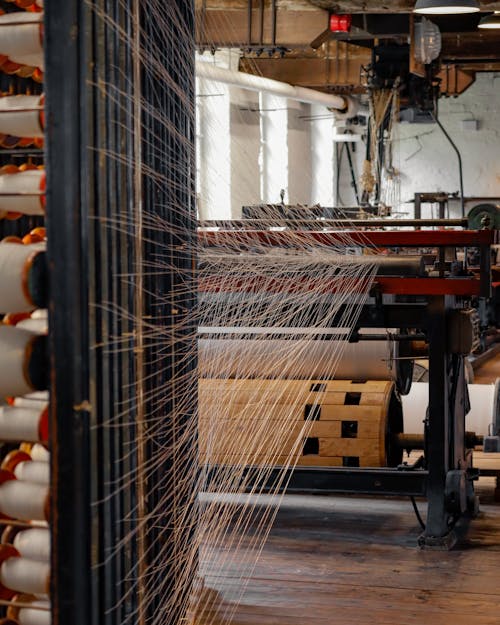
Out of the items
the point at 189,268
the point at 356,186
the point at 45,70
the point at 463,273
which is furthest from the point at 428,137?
the point at 45,70

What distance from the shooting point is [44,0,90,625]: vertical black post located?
5.30 ft

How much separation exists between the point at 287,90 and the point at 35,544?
10083mm

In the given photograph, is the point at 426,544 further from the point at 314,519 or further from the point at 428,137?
the point at 428,137

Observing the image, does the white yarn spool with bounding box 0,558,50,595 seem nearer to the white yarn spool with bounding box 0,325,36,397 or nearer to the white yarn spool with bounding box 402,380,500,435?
the white yarn spool with bounding box 0,325,36,397

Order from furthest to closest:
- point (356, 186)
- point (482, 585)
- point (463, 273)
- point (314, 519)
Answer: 1. point (356, 186)
2. point (463, 273)
3. point (314, 519)
4. point (482, 585)

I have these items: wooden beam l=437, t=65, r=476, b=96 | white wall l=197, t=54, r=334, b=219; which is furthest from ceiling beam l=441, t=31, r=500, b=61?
white wall l=197, t=54, r=334, b=219

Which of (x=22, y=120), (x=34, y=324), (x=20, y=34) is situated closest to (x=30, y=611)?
(x=34, y=324)

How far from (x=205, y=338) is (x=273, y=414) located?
553 mm

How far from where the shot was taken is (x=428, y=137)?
1628cm

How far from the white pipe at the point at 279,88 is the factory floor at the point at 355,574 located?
15.0 feet

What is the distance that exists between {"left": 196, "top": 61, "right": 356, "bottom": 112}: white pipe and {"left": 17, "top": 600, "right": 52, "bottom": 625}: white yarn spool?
657cm

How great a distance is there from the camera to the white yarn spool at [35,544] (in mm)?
1694

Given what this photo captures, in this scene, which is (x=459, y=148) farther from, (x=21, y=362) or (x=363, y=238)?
(x=21, y=362)

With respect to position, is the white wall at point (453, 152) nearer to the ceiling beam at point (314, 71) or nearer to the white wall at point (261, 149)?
the white wall at point (261, 149)
